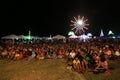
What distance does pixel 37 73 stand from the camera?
1385 centimetres

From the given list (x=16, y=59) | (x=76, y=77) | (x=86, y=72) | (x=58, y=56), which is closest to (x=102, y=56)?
(x=86, y=72)

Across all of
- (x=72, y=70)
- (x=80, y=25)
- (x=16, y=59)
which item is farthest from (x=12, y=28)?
(x=72, y=70)

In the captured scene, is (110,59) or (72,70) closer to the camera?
(72,70)

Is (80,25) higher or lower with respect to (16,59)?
higher

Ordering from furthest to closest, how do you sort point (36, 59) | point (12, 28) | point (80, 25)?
1. point (12, 28)
2. point (80, 25)
3. point (36, 59)

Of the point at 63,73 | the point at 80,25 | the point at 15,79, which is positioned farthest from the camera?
the point at 80,25

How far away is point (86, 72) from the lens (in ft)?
47.1

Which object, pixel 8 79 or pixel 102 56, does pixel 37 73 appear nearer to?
pixel 8 79

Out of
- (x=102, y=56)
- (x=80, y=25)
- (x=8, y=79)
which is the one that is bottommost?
(x=8, y=79)

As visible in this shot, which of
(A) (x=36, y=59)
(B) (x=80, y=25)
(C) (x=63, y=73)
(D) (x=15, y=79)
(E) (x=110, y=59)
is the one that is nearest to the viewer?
(D) (x=15, y=79)

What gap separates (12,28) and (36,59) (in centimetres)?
7026

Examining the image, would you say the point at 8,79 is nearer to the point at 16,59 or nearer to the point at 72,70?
the point at 72,70

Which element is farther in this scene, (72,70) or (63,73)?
(72,70)

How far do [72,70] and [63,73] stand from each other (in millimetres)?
1277
